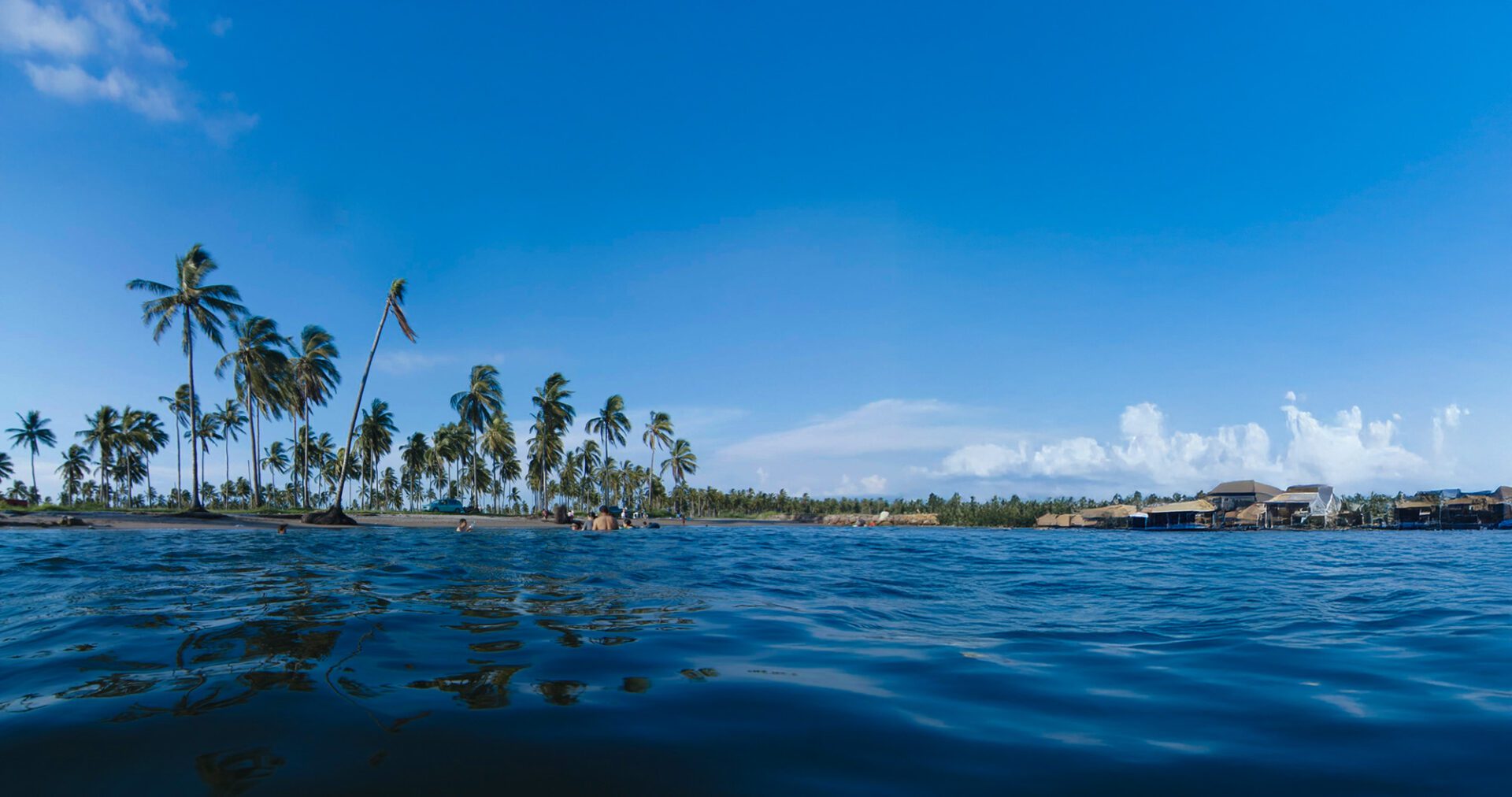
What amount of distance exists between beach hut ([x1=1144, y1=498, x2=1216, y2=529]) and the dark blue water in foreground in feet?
275

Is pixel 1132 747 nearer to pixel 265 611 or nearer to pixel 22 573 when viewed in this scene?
pixel 265 611

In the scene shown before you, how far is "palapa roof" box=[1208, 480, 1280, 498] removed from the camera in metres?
93.6

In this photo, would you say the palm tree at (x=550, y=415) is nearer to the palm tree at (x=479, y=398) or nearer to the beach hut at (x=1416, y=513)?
the palm tree at (x=479, y=398)

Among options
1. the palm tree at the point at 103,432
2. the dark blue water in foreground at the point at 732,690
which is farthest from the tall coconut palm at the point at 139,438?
the dark blue water in foreground at the point at 732,690

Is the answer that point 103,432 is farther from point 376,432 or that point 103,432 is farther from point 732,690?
point 732,690

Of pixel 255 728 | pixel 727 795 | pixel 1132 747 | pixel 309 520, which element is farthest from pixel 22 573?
pixel 309 520

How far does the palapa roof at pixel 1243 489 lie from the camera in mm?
93562

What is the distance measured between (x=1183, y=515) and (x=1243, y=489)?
61.2ft

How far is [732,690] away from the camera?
436cm

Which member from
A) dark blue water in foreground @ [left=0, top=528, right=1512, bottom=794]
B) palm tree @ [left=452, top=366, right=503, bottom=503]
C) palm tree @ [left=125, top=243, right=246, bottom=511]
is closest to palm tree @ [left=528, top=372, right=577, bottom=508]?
palm tree @ [left=452, top=366, right=503, bottom=503]

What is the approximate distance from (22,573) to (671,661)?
39.9 ft

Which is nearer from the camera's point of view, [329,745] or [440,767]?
[440,767]

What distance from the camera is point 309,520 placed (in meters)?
34.6

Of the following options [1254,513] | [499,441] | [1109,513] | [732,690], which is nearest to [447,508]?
[499,441]
